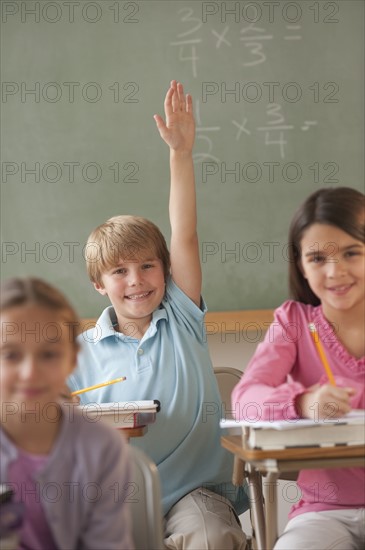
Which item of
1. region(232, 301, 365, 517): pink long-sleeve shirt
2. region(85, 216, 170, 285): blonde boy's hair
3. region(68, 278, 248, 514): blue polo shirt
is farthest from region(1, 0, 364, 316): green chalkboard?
region(232, 301, 365, 517): pink long-sleeve shirt

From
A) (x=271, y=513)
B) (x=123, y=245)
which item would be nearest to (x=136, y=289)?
(x=123, y=245)

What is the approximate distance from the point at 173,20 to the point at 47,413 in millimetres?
2350

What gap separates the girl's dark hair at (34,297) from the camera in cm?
124

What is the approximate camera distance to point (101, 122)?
3.26 meters

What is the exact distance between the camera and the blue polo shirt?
2150 millimetres

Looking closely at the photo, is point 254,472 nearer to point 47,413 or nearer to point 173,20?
point 47,413

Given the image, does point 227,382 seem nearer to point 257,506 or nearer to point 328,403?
point 257,506

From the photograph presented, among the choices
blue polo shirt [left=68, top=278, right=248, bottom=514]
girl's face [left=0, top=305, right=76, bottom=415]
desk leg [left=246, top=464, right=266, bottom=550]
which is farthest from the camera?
blue polo shirt [left=68, top=278, right=248, bottom=514]

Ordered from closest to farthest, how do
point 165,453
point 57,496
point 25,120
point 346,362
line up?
point 57,496
point 346,362
point 165,453
point 25,120

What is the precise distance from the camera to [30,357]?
1.21 meters

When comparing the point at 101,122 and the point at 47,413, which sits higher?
the point at 101,122

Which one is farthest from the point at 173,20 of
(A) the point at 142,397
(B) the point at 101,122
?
(A) the point at 142,397

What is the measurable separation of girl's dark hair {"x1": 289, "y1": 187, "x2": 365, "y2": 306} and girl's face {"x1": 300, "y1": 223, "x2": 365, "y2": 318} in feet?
0.05

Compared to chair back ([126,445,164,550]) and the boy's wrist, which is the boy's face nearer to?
the boy's wrist
